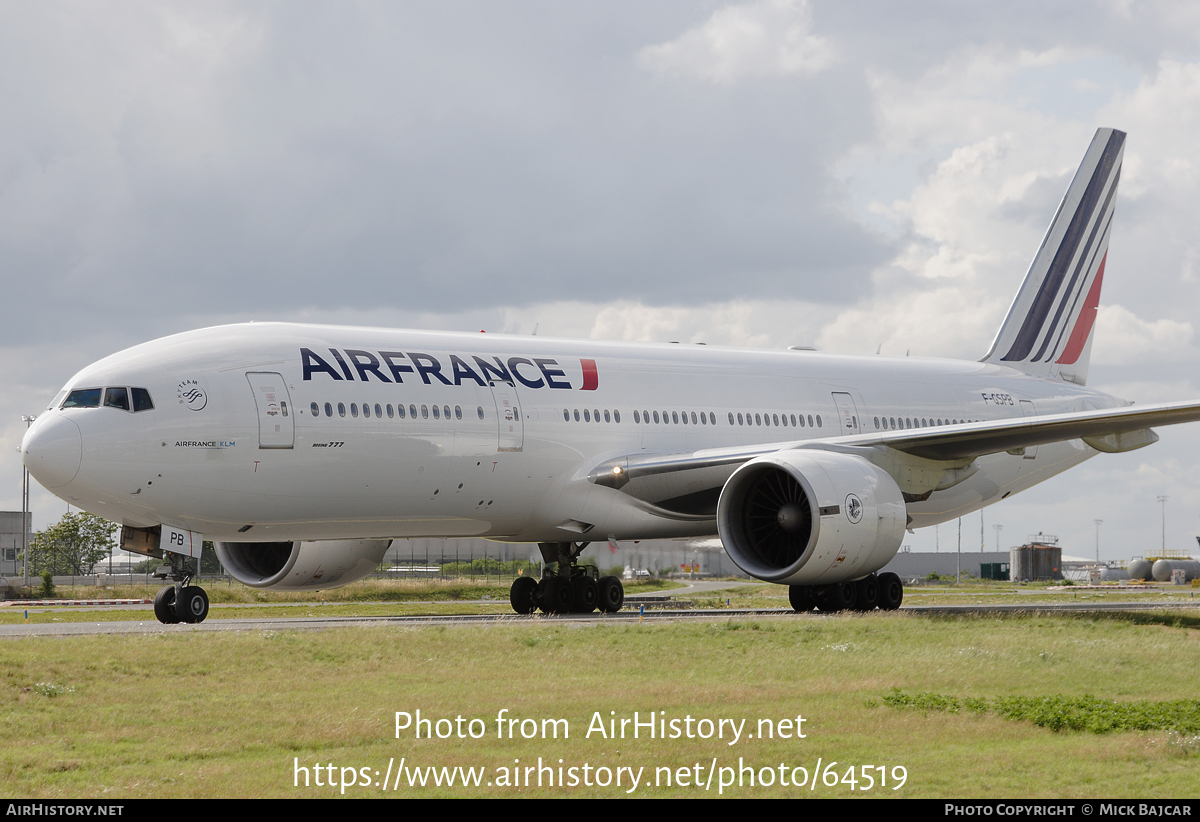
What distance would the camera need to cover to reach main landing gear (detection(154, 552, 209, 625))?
19.5m

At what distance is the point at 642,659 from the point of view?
15.5 m

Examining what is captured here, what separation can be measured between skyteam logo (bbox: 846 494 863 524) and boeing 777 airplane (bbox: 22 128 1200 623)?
0.04 meters

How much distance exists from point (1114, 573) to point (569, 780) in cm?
8718

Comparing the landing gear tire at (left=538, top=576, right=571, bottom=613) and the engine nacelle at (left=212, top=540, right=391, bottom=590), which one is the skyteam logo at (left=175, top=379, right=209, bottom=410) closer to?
the engine nacelle at (left=212, top=540, right=391, bottom=590)

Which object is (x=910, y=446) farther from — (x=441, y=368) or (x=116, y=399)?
(x=116, y=399)

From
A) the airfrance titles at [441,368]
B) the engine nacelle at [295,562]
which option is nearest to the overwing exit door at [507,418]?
the airfrance titles at [441,368]

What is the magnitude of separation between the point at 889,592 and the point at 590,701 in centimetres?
1308

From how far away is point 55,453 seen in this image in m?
18.4

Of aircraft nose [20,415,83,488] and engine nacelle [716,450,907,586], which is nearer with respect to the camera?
aircraft nose [20,415,83,488]

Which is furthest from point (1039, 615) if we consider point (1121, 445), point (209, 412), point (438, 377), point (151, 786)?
point (151, 786)

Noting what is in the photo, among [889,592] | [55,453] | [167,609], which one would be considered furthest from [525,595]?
[55,453]

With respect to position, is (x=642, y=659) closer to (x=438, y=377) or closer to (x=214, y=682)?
(x=214, y=682)

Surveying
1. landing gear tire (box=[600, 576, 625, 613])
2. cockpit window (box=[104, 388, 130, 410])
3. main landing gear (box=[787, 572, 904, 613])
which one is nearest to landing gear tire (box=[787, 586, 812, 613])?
main landing gear (box=[787, 572, 904, 613])

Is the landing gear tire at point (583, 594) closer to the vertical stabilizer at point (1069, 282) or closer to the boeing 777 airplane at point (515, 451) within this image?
the boeing 777 airplane at point (515, 451)
